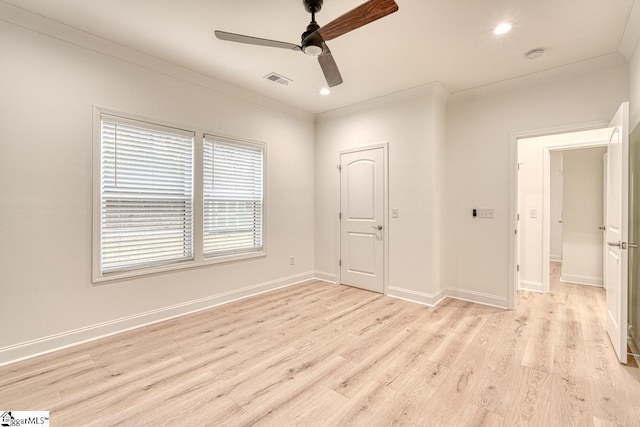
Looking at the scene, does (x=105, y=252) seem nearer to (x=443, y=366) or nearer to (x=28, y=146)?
(x=28, y=146)

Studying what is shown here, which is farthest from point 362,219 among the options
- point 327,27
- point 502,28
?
point 327,27

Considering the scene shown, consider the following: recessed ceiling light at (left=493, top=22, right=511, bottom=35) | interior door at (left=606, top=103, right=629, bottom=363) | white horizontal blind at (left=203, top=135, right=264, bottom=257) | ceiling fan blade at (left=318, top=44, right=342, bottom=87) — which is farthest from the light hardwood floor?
recessed ceiling light at (left=493, top=22, right=511, bottom=35)

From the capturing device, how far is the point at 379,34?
103 inches

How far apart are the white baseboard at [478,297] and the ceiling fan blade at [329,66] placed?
312 centimetres

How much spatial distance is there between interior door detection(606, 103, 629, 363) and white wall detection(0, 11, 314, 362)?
3.95m

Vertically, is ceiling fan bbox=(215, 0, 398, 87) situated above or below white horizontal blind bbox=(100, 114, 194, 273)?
above

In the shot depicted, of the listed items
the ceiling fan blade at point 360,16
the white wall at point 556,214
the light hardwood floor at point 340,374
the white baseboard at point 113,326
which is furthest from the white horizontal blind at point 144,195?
the white wall at point 556,214

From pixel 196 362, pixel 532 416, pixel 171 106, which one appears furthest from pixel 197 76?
pixel 532 416

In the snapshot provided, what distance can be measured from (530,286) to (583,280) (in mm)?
1157

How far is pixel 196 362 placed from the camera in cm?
233

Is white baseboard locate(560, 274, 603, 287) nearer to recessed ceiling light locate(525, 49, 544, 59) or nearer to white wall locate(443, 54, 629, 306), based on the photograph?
white wall locate(443, 54, 629, 306)

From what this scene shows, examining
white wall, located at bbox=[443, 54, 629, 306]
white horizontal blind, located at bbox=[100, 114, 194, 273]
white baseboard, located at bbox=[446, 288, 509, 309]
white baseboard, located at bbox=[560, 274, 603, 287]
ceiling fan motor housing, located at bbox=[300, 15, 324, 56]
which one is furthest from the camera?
white baseboard, located at bbox=[560, 274, 603, 287]

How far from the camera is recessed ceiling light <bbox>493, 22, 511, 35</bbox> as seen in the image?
96.3 inches

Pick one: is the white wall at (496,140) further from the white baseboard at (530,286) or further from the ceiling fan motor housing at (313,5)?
the ceiling fan motor housing at (313,5)
